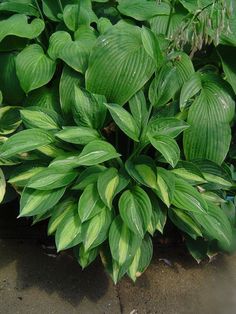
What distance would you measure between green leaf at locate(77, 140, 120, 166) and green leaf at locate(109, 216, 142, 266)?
32 cm

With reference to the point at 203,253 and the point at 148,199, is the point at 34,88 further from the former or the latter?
the point at 203,253

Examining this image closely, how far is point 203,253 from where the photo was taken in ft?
9.20

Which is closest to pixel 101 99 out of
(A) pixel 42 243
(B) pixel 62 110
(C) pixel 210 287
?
(B) pixel 62 110

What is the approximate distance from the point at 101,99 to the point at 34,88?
0.40m

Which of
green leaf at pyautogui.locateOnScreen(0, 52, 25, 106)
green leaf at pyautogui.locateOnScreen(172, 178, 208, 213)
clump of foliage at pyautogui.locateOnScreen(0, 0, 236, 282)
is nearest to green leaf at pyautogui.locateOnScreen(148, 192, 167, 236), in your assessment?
clump of foliage at pyautogui.locateOnScreen(0, 0, 236, 282)

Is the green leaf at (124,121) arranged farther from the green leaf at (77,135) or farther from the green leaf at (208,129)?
the green leaf at (208,129)

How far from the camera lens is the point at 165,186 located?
2.41 m

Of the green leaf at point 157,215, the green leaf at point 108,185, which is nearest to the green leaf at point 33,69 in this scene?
the green leaf at point 108,185

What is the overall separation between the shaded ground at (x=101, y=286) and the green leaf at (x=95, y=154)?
2.52 ft

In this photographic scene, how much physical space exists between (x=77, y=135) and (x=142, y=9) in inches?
38.4

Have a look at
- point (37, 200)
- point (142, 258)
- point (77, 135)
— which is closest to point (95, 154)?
point (77, 135)

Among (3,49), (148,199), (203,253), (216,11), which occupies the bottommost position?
(203,253)

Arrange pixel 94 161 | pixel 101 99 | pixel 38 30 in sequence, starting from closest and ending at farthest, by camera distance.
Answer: pixel 94 161 < pixel 101 99 < pixel 38 30

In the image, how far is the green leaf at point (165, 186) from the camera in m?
2.36
